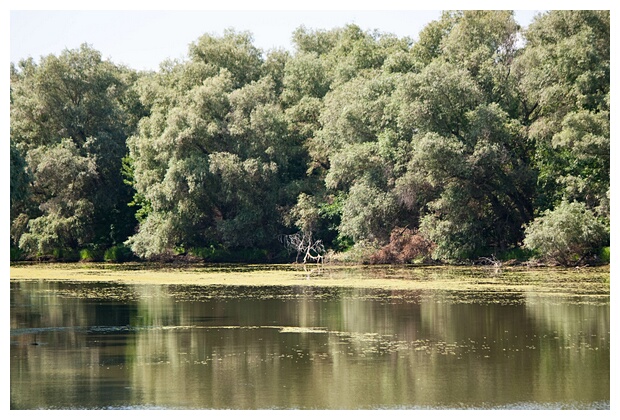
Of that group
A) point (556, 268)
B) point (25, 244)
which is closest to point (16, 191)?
point (556, 268)

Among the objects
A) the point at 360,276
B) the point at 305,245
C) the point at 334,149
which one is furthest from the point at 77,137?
the point at 360,276

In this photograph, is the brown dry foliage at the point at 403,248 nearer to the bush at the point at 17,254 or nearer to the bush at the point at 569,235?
the bush at the point at 569,235

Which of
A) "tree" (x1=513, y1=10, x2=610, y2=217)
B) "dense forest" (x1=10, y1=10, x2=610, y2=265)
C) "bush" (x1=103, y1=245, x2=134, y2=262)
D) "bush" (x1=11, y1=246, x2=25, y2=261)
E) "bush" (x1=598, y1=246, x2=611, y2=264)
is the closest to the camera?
"bush" (x1=598, y1=246, x2=611, y2=264)

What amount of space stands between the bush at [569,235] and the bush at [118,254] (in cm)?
2364

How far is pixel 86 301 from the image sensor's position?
25.1 meters

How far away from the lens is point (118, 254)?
52906 millimetres

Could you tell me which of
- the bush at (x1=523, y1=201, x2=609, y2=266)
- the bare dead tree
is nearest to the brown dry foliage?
the bare dead tree

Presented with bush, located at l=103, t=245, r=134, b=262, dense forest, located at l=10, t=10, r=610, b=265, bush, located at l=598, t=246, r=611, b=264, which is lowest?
bush, located at l=598, t=246, r=611, b=264

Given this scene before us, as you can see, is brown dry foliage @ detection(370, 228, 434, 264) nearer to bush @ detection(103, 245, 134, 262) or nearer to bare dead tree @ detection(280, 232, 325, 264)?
bare dead tree @ detection(280, 232, 325, 264)

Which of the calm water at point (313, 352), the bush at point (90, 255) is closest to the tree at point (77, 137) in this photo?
the bush at point (90, 255)

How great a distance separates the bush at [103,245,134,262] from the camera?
5260 centimetres

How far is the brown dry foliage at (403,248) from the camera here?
139 feet

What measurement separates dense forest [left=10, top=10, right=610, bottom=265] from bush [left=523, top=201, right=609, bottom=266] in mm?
74

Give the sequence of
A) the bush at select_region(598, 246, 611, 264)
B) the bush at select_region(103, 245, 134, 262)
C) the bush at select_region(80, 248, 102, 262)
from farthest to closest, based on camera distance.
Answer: the bush at select_region(103, 245, 134, 262), the bush at select_region(80, 248, 102, 262), the bush at select_region(598, 246, 611, 264)
